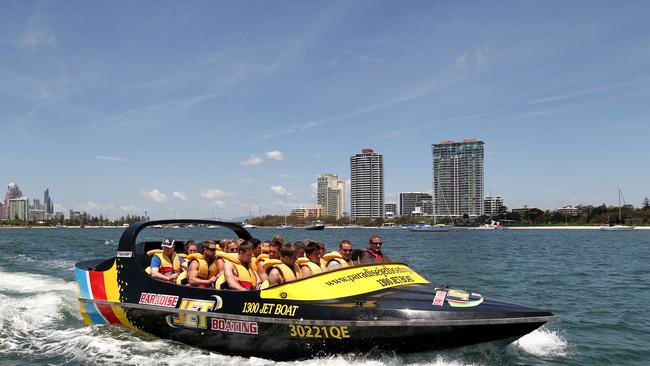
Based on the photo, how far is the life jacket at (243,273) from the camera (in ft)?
27.6

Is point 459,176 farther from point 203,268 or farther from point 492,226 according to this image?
point 203,268

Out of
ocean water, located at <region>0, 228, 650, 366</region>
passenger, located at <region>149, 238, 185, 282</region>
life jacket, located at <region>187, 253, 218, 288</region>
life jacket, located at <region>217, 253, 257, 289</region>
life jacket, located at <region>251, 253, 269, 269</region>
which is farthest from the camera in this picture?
passenger, located at <region>149, 238, 185, 282</region>

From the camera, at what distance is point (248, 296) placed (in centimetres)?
771

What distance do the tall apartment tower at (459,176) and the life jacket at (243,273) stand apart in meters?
184

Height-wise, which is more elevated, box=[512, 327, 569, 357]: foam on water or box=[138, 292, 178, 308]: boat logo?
box=[138, 292, 178, 308]: boat logo

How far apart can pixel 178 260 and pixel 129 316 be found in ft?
4.35

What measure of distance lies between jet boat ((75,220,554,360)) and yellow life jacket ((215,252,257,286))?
1.83ft

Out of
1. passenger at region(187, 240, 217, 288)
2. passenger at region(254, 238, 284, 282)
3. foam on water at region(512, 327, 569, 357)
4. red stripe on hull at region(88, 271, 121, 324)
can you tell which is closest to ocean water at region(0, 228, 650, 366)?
foam on water at region(512, 327, 569, 357)

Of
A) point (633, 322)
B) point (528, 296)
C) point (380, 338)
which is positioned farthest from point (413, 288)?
point (528, 296)

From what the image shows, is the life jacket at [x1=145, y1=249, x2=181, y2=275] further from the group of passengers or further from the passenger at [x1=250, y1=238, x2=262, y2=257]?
the passenger at [x1=250, y1=238, x2=262, y2=257]

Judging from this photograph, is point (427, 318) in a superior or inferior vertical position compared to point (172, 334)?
superior

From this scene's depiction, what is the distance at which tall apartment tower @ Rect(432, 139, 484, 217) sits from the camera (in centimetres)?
18912

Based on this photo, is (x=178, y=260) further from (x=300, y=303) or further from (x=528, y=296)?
(x=528, y=296)

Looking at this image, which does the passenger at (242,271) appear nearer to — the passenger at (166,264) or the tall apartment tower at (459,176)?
the passenger at (166,264)
